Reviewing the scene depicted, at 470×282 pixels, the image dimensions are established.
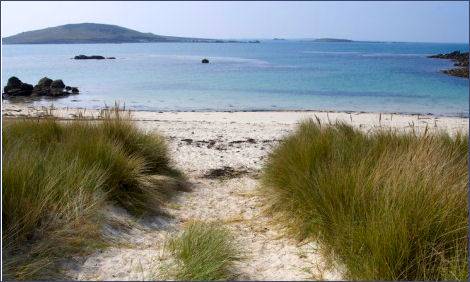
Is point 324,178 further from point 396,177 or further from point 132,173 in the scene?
point 132,173

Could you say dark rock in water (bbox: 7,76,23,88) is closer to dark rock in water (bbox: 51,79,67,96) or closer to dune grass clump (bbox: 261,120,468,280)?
dark rock in water (bbox: 51,79,67,96)

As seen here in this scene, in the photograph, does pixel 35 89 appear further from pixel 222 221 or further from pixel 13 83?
pixel 222 221

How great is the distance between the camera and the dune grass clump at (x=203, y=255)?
319cm

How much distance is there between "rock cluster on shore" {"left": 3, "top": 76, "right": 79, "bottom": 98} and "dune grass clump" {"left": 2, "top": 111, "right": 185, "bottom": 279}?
20521 millimetres

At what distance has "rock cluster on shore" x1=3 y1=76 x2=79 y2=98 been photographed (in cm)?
2503

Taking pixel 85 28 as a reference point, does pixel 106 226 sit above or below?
below

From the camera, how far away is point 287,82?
3269cm

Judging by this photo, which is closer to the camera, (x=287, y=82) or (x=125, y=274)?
(x=125, y=274)

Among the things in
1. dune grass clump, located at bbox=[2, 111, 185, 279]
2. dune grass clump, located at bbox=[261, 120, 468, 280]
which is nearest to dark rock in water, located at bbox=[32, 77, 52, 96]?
dune grass clump, located at bbox=[2, 111, 185, 279]

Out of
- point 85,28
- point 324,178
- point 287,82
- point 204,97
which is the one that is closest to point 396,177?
point 324,178

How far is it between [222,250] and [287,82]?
97.7ft

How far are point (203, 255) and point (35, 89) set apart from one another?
84.3ft

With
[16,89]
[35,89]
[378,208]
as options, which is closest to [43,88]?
[35,89]

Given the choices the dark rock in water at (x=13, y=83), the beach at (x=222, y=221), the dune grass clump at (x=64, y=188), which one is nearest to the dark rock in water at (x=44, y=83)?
the dark rock in water at (x=13, y=83)
